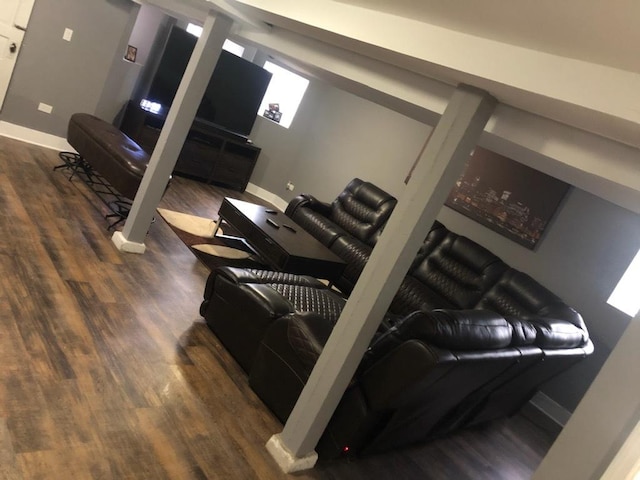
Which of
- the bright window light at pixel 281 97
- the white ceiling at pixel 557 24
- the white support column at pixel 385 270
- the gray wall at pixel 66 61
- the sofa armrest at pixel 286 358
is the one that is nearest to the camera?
the white ceiling at pixel 557 24

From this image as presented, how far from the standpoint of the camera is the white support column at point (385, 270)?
7.12ft

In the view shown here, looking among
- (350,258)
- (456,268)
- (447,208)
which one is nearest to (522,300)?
(456,268)

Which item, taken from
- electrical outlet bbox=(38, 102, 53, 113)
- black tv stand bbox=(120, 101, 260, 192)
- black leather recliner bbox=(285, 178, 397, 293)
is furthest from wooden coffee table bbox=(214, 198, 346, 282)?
electrical outlet bbox=(38, 102, 53, 113)

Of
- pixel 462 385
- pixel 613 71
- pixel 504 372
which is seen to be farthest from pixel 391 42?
pixel 504 372

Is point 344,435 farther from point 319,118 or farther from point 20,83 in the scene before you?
point 319,118

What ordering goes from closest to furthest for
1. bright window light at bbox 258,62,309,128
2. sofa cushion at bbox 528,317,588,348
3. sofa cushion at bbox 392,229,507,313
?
sofa cushion at bbox 528,317,588,348 → sofa cushion at bbox 392,229,507,313 → bright window light at bbox 258,62,309,128

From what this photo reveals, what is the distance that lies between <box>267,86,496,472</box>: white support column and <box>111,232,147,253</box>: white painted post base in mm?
2109

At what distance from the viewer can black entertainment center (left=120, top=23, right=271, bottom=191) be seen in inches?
243

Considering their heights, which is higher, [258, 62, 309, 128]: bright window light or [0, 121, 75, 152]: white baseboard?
[258, 62, 309, 128]: bright window light

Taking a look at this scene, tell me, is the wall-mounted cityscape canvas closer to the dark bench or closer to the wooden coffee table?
the wooden coffee table

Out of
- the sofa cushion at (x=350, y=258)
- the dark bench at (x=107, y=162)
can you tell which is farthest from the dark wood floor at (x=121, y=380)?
the sofa cushion at (x=350, y=258)

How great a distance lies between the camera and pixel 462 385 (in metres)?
2.73

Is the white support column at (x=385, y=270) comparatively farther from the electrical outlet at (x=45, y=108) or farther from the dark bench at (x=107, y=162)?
the electrical outlet at (x=45, y=108)

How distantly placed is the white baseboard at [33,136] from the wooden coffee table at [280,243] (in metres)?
2.17
